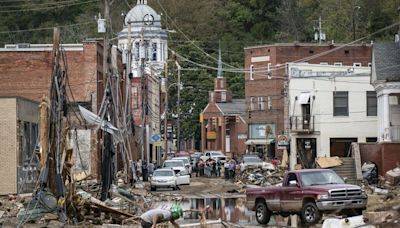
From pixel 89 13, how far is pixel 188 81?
15.2 metres

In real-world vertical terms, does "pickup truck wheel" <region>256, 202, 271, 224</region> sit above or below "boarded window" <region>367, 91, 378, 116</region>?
below

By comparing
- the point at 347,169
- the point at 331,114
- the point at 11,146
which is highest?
the point at 331,114

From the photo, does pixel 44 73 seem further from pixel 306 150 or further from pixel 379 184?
pixel 379 184

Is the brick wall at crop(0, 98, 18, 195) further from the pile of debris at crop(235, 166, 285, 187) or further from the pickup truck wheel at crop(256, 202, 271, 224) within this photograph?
the pile of debris at crop(235, 166, 285, 187)

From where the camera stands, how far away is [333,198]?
30453 millimetres

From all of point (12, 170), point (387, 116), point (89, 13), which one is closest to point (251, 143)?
point (89, 13)

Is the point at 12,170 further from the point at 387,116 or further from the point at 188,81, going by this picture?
the point at 188,81

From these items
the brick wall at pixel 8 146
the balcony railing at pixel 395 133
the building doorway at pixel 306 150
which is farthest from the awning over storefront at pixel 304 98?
the brick wall at pixel 8 146

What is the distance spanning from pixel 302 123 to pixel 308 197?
43.3 meters

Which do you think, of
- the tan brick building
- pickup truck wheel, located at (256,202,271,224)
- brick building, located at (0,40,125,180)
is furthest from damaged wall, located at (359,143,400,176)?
Result: pickup truck wheel, located at (256,202,271,224)

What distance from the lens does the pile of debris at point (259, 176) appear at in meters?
63.9

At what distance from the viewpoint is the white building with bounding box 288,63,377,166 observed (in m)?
70.8

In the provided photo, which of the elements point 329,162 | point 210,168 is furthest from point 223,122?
point 329,162

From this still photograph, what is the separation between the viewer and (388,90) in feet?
186
